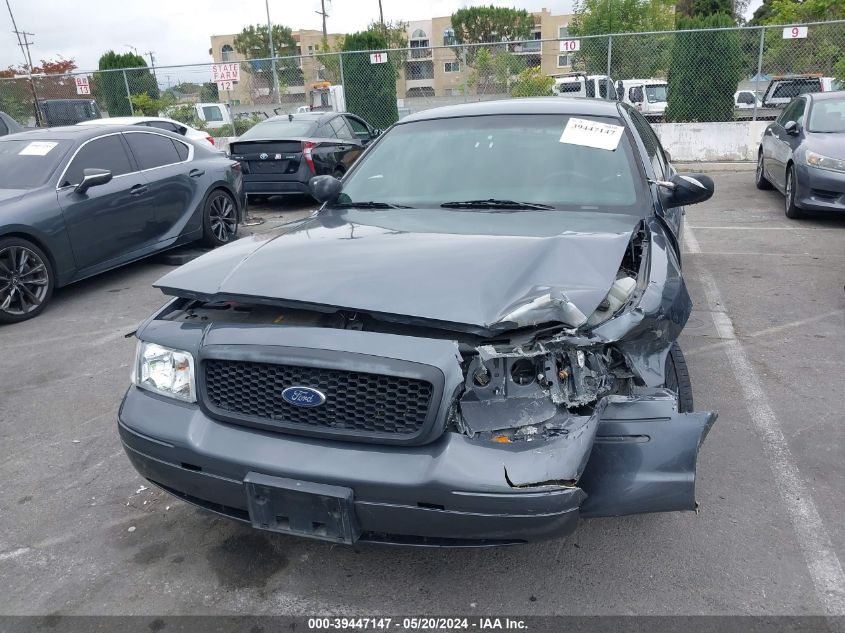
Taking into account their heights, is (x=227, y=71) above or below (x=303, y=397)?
above

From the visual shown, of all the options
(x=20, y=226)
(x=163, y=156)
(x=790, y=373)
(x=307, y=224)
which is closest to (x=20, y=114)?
(x=163, y=156)

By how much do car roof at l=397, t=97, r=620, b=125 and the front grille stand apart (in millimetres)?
2435

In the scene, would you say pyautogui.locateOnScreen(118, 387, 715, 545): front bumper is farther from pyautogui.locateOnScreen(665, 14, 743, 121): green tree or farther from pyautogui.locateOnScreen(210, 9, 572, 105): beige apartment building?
pyautogui.locateOnScreen(665, 14, 743, 121): green tree

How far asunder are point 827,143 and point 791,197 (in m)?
0.78

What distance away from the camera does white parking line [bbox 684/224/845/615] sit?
2.58 m

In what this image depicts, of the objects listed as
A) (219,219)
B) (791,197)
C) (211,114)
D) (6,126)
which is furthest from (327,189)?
(211,114)

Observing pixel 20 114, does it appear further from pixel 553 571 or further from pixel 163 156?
pixel 553 571

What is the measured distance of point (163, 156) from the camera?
25.1 feet

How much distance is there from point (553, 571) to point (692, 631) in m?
0.54

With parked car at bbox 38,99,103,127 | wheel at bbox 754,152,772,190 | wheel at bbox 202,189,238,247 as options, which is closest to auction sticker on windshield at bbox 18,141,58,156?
wheel at bbox 202,189,238,247

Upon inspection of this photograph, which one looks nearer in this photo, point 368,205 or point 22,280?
point 368,205

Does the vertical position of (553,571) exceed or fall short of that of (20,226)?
it falls short

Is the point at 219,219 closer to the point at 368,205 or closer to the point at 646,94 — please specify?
Result: the point at 368,205

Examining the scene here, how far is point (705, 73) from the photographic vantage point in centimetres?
1543
